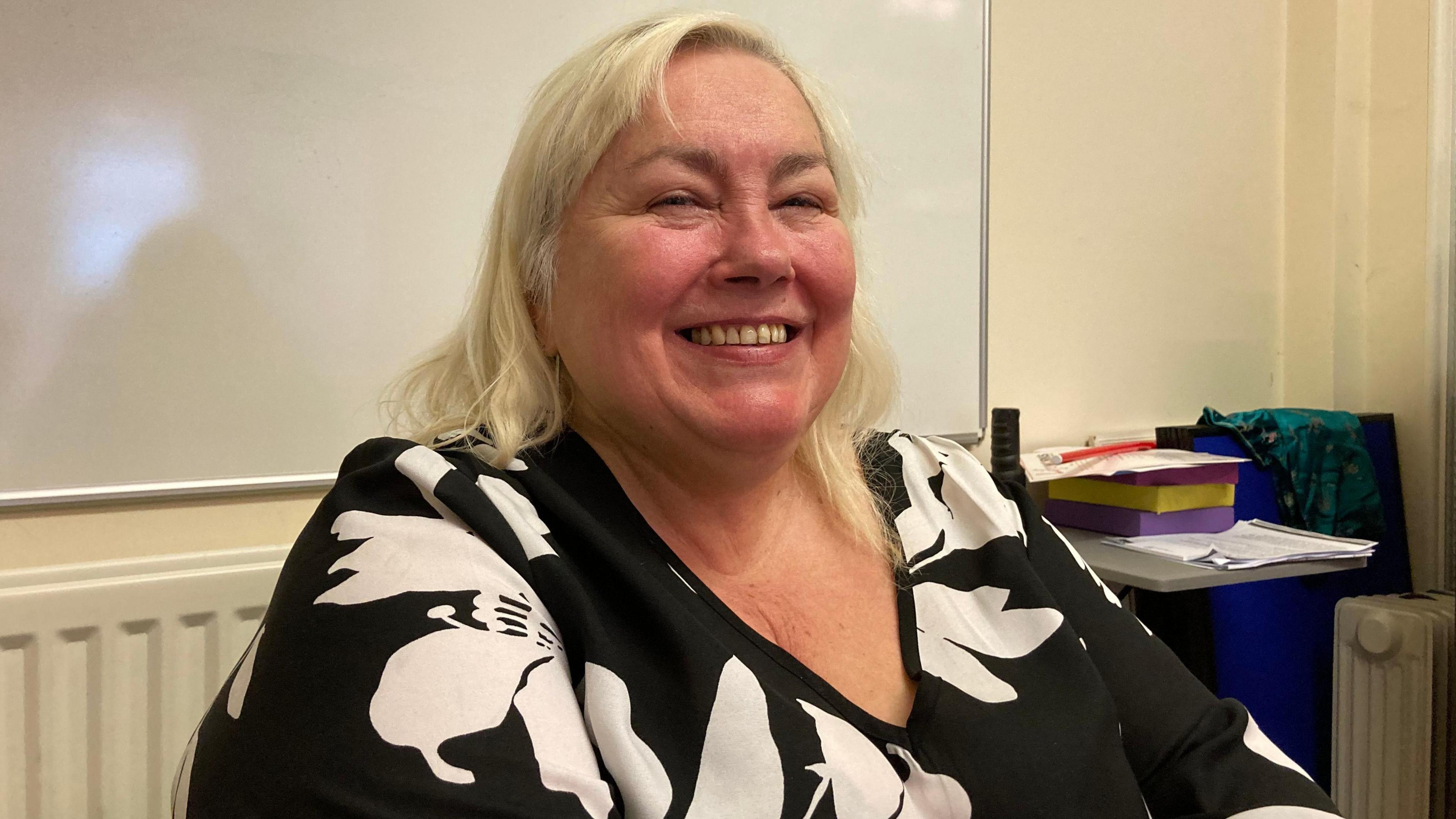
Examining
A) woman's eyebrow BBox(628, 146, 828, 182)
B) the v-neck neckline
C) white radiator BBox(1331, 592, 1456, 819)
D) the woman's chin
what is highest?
woman's eyebrow BBox(628, 146, 828, 182)

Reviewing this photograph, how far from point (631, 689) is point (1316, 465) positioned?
6.36 ft

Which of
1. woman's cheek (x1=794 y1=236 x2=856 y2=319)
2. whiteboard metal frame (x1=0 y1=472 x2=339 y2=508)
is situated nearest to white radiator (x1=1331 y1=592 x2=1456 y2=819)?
woman's cheek (x1=794 y1=236 x2=856 y2=319)

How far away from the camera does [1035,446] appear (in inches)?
80.7

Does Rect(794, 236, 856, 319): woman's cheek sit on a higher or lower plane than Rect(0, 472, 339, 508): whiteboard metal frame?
higher

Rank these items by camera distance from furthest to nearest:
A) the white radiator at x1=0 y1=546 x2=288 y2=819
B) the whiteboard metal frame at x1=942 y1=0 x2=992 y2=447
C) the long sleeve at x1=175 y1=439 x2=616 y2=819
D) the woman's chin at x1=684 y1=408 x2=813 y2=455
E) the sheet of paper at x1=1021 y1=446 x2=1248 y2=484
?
the whiteboard metal frame at x1=942 y1=0 x2=992 y2=447, the sheet of paper at x1=1021 y1=446 x2=1248 y2=484, the white radiator at x1=0 y1=546 x2=288 y2=819, the woman's chin at x1=684 y1=408 x2=813 y2=455, the long sleeve at x1=175 y1=439 x2=616 y2=819

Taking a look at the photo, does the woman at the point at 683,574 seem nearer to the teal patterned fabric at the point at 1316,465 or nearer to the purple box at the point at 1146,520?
the purple box at the point at 1146,520

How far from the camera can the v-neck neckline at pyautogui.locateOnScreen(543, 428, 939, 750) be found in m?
0.77

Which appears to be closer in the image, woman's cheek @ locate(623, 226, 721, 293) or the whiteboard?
woman's cheek @ locate(623, 226, 721, 293)

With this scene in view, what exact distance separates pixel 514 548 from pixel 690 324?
11.7 inches

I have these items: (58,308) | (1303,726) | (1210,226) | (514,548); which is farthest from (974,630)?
(1210,226)

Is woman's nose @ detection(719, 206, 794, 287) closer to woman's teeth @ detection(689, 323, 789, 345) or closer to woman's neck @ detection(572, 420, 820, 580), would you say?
woman's teeth @ detection(689, 323, 789, 345)

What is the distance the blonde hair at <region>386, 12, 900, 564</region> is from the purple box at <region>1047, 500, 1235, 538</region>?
90 cm

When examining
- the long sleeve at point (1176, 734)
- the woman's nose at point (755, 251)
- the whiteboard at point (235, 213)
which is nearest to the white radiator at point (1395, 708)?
the long sleeve at point (1176, 734)

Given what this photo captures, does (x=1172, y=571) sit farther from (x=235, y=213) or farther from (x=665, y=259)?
(x=235, y=213)
